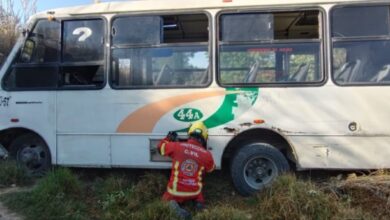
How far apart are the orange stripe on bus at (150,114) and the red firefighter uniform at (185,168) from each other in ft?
2.61

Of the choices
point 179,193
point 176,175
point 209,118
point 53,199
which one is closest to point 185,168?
point 176,175

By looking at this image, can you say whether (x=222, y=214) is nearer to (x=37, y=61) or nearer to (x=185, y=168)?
(x=185, y=168)

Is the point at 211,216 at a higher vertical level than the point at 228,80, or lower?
lower

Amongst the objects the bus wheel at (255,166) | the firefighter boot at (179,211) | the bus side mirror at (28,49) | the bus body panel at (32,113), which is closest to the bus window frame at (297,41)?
the bus wheel at (255,166)

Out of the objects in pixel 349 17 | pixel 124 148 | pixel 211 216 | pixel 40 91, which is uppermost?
pixel 349 17

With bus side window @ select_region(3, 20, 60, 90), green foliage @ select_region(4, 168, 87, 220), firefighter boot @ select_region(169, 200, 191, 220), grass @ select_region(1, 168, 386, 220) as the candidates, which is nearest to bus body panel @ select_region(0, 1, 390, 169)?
bus side window @ select_region(3, 20, 60, 90)

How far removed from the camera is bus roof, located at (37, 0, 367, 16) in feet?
21.2

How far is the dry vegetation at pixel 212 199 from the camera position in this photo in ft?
17.6

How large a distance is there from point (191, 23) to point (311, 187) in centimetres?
291

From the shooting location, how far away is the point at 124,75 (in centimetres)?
679

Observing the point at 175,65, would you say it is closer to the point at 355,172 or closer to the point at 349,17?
the point at 349,17

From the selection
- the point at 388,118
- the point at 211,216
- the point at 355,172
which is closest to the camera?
the point at 211,216

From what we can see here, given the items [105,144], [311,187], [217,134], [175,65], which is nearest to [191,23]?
[175,65]

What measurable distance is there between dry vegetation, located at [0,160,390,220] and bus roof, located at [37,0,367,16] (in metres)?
2.36
